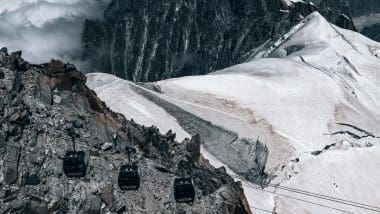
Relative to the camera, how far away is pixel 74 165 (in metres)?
73.8

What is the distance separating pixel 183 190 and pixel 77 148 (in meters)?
10.8

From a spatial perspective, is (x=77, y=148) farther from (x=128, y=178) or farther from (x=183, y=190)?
(x=183, y=190)

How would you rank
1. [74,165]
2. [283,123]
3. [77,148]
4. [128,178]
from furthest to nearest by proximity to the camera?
1. [283,123]
2. [77,148]
3. [128,178]
4. [74,165]

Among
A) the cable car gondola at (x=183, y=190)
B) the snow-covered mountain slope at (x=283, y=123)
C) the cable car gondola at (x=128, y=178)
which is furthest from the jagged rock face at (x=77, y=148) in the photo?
the snow-covered mountain slope at (x=283, y=123)

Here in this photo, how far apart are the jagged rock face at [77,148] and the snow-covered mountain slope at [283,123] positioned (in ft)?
53.8

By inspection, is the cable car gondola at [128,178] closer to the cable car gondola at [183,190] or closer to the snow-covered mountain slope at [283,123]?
the cable car gondola at [183,190]

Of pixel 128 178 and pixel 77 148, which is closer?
pixel 128 178

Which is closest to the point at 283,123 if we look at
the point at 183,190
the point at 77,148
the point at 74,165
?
the point at 183,190

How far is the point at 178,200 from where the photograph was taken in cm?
7888

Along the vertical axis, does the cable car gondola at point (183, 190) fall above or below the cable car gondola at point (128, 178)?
below

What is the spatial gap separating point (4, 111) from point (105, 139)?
1048cm

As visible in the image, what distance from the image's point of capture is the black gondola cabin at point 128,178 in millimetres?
75938

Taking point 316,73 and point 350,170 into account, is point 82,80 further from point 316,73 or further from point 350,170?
point 316,73

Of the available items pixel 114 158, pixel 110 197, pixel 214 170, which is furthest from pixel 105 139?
pixel 214 170
